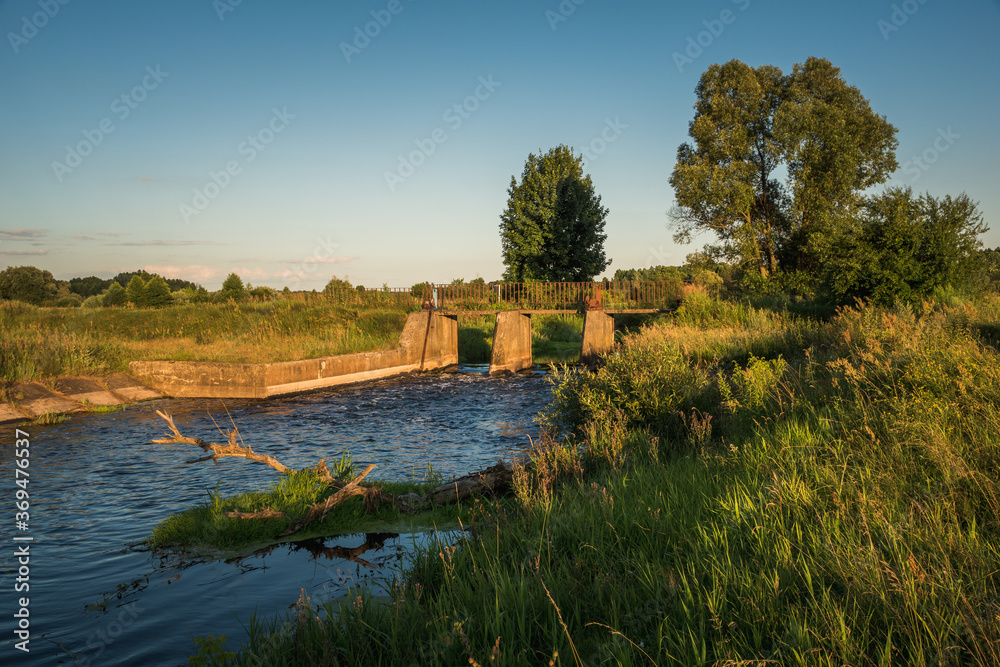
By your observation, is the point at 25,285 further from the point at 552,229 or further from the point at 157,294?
the point at 552,229

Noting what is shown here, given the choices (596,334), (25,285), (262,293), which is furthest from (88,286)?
(596,334)

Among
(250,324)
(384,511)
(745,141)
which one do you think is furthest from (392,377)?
(745,141)

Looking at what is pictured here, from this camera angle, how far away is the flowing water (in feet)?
14.9

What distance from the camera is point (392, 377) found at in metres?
23.0

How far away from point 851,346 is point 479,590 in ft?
30.3

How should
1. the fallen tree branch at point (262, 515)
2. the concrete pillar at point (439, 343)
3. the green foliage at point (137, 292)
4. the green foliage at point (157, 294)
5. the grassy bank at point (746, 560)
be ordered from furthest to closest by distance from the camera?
the green foliage at point (157, 294), the green foliage at point (137, 292), the concrete pillar at point (439, 343), the fallen tree branch at point (262, 515), the grassy bank at point (746, 560)

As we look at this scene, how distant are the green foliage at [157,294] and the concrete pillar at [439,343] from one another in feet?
76.7

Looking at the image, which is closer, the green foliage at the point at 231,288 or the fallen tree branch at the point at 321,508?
the fallen tree branch at the point at 321,508

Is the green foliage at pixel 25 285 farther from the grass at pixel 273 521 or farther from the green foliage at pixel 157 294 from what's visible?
the grass at pixel 273 521

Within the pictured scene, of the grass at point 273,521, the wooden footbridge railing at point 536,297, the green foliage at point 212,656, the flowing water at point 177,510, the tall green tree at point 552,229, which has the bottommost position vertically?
the flowing water at point 177,510

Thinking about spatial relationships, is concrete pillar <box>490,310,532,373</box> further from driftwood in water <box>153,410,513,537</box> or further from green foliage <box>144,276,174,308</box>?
green foliage <box>144,276,174,308</box>

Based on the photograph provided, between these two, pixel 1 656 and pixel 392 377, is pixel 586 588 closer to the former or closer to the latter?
pixel 1 656

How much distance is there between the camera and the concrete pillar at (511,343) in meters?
25.3

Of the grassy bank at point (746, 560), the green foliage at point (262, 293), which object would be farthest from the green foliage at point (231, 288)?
the grassy bank at point (746, 560)
